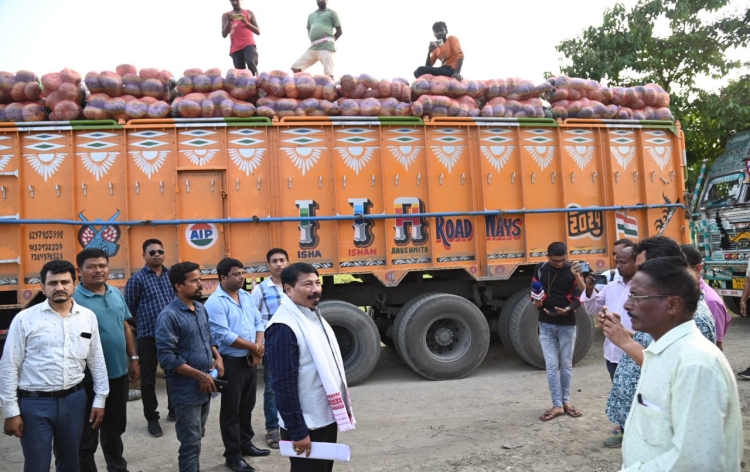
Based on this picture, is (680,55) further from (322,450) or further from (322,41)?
(322,450)

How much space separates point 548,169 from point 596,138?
84cm

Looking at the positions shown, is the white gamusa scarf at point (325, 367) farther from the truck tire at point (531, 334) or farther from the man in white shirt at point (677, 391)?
the truck tire at point (531, 334)

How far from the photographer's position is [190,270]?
3791 mm

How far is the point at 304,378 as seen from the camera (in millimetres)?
2770

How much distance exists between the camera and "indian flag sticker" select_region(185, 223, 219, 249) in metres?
6.29

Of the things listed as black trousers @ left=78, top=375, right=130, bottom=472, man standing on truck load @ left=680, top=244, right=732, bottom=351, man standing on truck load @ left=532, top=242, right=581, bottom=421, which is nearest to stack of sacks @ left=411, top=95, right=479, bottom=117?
man standing on truck load @ left=532, top=242, right=581, bottom=421

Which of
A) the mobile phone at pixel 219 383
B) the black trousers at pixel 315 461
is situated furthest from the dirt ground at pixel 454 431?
the black trousers at pixel 315 461

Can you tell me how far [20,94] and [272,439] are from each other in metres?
4.72

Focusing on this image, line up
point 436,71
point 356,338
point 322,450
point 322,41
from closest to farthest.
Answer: point 322,450, point 356,338, point 436,71, point 322,41

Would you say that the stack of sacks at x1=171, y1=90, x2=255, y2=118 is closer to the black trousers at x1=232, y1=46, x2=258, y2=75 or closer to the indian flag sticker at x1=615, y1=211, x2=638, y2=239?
the black trousers at x1=232, y1=46, x2=258, y2=75

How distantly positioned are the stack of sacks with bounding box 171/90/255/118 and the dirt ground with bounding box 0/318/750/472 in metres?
3.27

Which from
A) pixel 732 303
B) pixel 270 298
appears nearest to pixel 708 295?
pixel 270 298

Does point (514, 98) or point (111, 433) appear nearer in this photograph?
point (111, 433)

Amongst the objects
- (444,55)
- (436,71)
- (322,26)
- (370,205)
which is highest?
(322,26)
